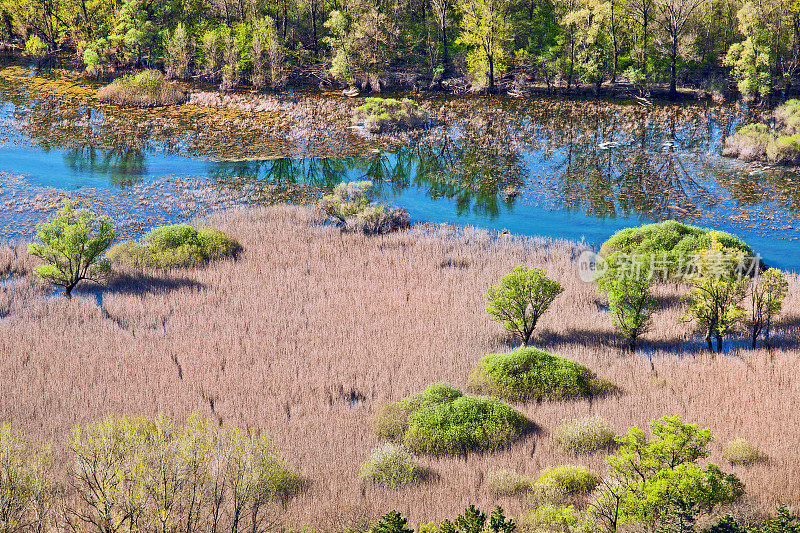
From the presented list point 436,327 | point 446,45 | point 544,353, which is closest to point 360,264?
point 436,327

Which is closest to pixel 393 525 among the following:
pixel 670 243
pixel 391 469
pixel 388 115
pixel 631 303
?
pixel 391 469

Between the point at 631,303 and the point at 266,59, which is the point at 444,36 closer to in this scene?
the point at 266,59

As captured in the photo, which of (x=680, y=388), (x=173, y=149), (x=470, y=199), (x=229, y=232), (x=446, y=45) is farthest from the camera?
(x=446, y=45)

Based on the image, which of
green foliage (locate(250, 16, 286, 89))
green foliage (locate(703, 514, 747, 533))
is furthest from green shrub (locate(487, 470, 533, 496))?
green foliage (locate(250, 16, 286, 89))

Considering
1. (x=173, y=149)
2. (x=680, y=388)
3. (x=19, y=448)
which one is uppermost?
(x=173, y=149)

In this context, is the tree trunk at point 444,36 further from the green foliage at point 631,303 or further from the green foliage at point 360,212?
the green foliage at point 631,303

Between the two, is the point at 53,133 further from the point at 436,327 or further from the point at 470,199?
the point at 436,327
